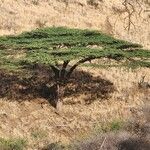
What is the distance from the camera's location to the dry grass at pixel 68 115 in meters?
22.3

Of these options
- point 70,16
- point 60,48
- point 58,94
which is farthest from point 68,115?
point 70,16

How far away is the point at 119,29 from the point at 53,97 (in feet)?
36.7

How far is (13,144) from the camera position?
20469 millimetres

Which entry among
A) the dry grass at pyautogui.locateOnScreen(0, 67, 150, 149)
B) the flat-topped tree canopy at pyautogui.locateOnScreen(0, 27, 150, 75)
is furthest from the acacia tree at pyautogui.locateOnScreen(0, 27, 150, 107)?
the dry grass at pyautogui.locateOnScreen(0, 67, 150, 149)

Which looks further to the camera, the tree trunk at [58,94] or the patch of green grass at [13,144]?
the tree trunk at [58,94]

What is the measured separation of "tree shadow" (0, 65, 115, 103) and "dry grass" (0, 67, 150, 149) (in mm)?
409

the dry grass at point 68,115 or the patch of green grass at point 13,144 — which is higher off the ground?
the dry grass at point 68,115

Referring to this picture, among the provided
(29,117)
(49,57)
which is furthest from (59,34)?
(29,117)

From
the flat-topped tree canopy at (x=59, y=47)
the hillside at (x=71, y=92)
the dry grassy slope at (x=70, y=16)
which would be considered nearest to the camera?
the hillside at (x=71, y=92)

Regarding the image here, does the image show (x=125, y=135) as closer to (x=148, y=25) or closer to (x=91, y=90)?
(x=91, y=90)

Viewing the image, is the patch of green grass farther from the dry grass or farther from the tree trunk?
the tree trunk

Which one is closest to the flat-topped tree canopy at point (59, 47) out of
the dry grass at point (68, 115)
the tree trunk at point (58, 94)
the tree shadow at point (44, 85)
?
the tree trunk at point (58, 94)

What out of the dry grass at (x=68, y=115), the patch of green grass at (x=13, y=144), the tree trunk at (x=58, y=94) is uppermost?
the tree trunk at (x=58, y=94)

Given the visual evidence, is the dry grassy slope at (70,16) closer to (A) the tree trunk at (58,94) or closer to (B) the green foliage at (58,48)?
(B) the green foliage at (58,48)
